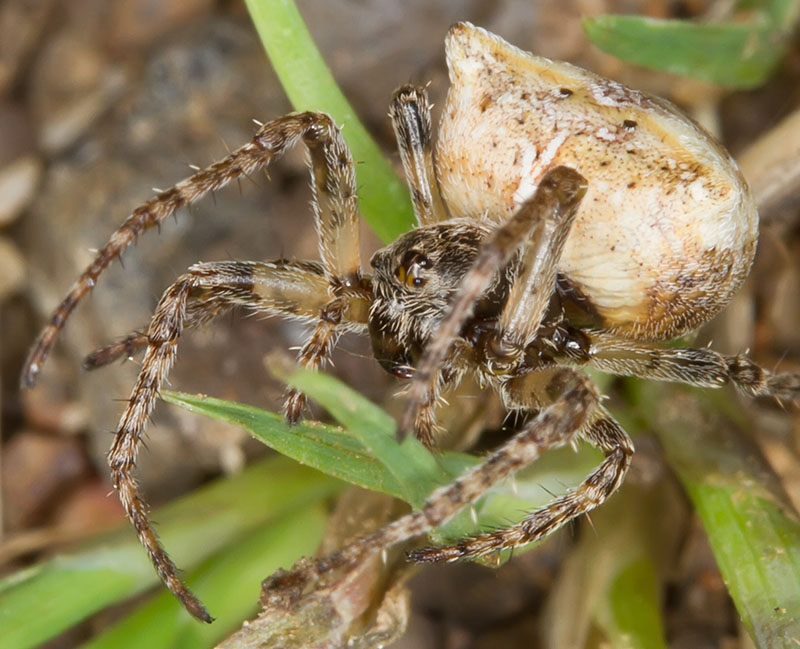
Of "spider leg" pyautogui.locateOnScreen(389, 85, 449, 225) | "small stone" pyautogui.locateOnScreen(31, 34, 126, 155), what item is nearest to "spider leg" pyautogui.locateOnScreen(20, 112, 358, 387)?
"spider leg" pyautogui.locateOnScreen(389, 85, 449, 225)

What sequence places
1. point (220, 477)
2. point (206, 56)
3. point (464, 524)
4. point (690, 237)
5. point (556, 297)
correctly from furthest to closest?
point (206, 56) < point (220, 477) < point (556, 297) < point (690, 237) < point (464, 524)

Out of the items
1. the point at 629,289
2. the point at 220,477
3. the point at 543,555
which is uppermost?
the point at 629,289

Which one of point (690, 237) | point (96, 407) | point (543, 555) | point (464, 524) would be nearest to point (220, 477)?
point (96, 407)

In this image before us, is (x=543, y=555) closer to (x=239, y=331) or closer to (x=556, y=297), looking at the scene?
(x=556, y=297)

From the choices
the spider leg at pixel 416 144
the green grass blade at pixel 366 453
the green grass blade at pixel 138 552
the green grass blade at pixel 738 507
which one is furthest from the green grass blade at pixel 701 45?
the green grass blade at pixel 138 552

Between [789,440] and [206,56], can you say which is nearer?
[789,440]

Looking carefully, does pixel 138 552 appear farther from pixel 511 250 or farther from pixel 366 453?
pixel 511 250

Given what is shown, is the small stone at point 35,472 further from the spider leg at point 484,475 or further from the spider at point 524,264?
the spider leg at point 484,475

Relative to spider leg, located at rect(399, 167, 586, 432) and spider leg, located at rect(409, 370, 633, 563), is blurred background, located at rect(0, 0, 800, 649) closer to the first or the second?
spider leg, located at rect(409, 370, 633, 563)
